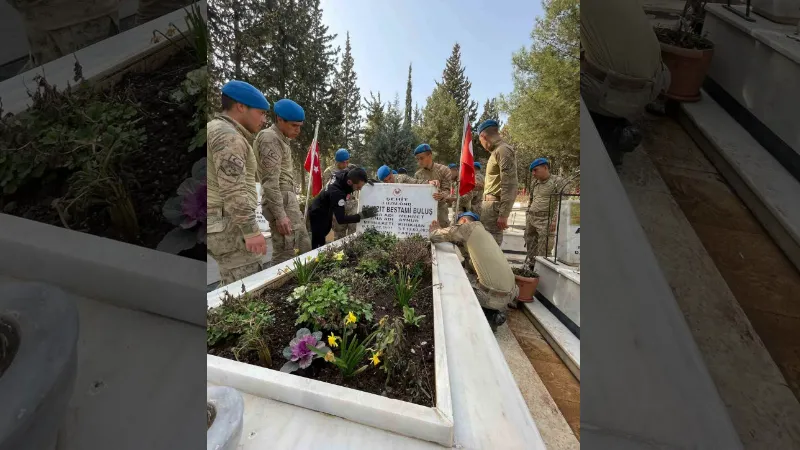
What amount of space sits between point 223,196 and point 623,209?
82 cm

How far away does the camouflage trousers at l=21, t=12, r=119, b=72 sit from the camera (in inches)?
15.7

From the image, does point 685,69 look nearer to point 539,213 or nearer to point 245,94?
point 539,213

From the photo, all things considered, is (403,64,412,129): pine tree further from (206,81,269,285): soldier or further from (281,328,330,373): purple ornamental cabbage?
(281,328,330,373): purple ornamental cabbage

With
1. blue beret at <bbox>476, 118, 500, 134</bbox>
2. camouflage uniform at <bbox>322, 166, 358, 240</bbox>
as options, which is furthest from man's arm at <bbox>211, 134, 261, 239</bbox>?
camouflage uniform at <bbox>322, 166, 358, 240</bbox>

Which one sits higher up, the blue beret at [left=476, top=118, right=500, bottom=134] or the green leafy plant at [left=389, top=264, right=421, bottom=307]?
the blue beret at [left=476, top=118, right=500, bottom=134]

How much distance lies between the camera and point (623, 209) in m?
0.34

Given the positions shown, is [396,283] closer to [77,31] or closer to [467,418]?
[467,418]

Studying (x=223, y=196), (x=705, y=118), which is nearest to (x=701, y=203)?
(x=705, y=118)

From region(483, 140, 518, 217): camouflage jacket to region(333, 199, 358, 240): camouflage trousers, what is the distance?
5.42ft

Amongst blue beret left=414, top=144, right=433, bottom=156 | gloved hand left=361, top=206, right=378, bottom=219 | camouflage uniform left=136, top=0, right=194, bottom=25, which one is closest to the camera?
camouflage uniform left=136, top=0, right=194, bottom=25

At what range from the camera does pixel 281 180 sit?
3.64 ft

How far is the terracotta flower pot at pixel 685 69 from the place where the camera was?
0.37 meters

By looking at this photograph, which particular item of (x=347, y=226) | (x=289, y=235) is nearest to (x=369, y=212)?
(x=347, y=226)

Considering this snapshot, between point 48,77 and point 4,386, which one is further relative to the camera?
point 48,77
